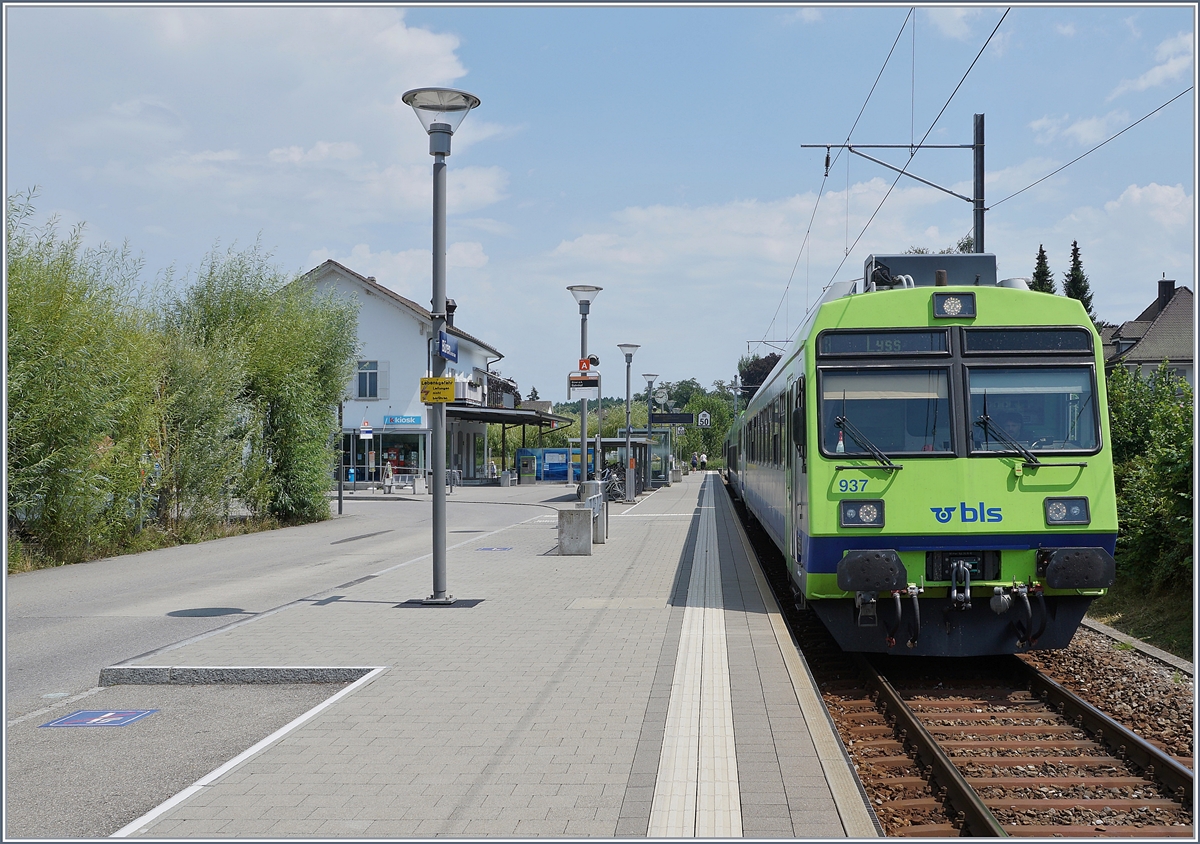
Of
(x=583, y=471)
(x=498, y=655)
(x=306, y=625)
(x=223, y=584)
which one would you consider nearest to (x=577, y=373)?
(x=583, y=471)

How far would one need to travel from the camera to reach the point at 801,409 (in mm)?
8914

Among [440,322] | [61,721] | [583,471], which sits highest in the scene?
[440,322]

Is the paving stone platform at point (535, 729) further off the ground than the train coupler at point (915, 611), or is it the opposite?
the train coupler at point (915, 611)

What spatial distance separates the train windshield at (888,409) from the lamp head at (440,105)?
17.3 ft

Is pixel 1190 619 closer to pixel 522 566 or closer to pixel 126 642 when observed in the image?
pixel 522 566

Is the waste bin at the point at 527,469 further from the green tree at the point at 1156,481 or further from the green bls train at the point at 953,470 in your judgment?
the green bls train at the point at 953,470

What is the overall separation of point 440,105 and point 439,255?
165 centimetres

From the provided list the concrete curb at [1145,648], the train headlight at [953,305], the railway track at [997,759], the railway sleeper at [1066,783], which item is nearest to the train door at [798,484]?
the railway track at [997,759]

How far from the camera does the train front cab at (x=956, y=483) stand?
7.99 meters

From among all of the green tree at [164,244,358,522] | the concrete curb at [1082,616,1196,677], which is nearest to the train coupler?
the concrete curb at [1082,616,1196,677]

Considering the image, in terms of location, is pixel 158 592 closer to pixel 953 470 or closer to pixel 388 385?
pixel 953 470

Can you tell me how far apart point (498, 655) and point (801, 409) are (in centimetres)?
337

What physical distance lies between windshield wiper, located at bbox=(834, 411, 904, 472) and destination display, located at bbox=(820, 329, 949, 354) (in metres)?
0.63

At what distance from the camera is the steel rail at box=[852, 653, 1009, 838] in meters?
4.86
